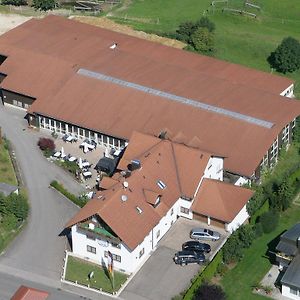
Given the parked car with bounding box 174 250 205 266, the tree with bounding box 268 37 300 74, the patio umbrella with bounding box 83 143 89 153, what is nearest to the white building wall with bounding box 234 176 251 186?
the parked car with bounding box 174 250 205 266

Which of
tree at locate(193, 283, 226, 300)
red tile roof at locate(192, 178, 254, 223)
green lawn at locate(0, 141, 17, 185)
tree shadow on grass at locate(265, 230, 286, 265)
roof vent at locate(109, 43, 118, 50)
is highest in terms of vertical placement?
roof vent at locate(109, 43, 118, 50)

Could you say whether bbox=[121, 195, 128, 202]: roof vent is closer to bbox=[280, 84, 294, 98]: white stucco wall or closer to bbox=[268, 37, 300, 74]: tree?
bbox=[280, 84, 294, 98]: white stucco wall

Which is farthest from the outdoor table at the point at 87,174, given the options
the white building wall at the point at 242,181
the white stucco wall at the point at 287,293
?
the white stucco wall at the point at 287,293

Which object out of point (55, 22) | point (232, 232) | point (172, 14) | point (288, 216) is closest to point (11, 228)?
point (232, 232)

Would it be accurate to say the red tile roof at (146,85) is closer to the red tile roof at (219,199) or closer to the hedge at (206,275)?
the red tile roof at (219,199)

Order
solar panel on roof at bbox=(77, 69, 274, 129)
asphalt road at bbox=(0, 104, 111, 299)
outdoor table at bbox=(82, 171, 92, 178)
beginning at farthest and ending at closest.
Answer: solar panel on roof at bbox=(77, 69, 274, 129), outdoor table at bbox=(82, 171, 92, 178), asphalt road at bbox=(0, 104, 111, 299)

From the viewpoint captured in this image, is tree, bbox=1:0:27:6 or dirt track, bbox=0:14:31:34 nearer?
dirt track, bbox=0:14:31:34
